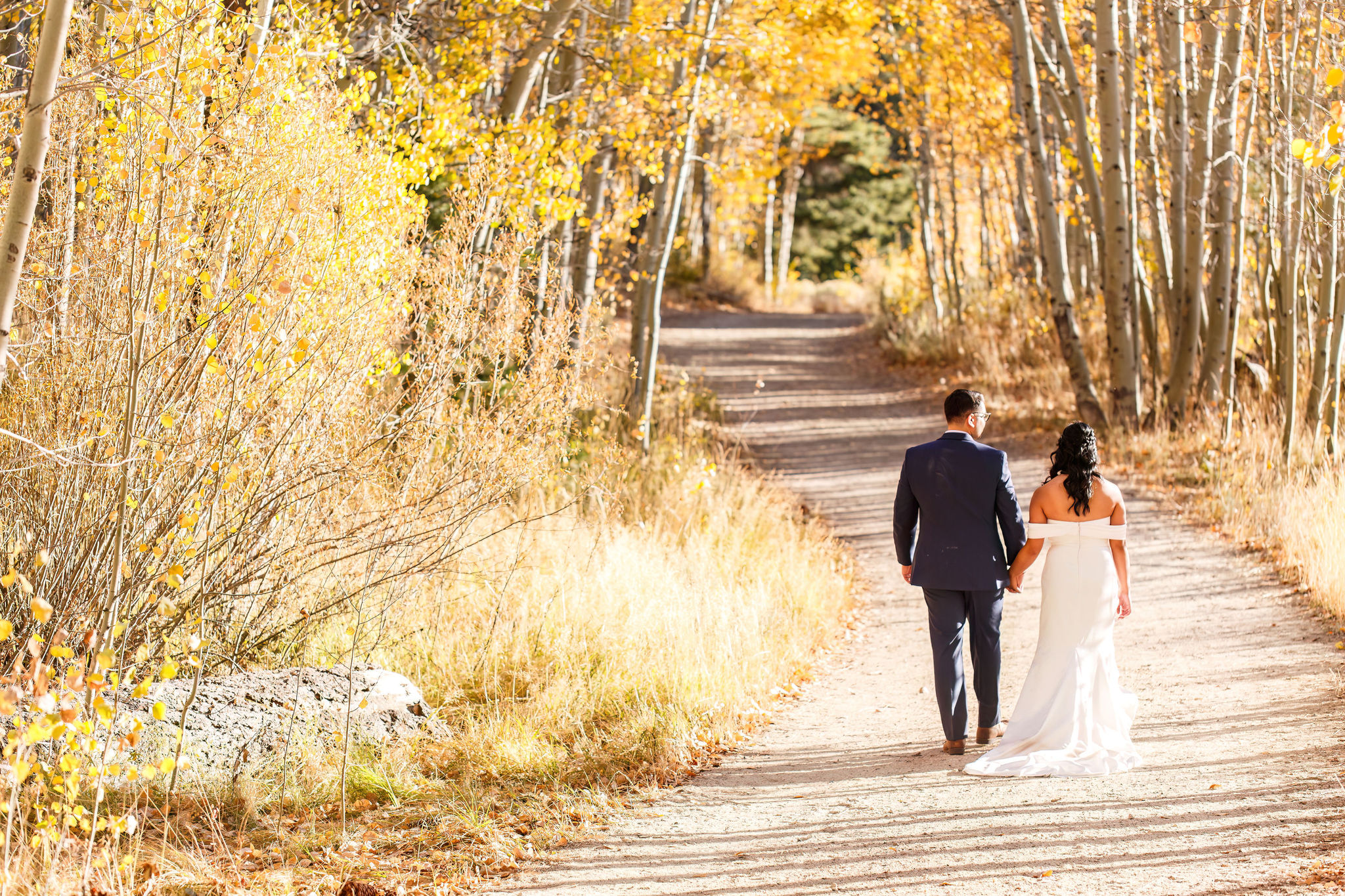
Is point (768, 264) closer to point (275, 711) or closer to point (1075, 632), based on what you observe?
point (1075, 632)

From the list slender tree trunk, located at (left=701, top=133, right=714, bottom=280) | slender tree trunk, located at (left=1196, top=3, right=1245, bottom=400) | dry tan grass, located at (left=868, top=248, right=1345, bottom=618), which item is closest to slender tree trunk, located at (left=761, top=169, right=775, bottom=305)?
slender tree trunk, located at (left=701, top=133, right=714, bottom=280)

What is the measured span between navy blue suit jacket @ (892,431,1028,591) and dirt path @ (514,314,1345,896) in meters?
0.85

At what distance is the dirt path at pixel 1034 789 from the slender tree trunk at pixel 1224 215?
3698mm

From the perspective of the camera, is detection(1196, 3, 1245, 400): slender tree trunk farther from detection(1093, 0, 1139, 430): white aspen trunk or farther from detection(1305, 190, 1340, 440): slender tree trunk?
detection(1305, 190, 1340, 440): slender tree trunk

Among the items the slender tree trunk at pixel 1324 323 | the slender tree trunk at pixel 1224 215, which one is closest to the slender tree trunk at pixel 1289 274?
the slender tree trunk at pixel 1324 323

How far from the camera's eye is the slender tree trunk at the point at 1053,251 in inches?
477

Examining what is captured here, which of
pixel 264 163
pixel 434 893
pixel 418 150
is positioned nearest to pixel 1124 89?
pixel 418 150

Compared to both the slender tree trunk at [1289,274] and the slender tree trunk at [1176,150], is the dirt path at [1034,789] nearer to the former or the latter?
the slender tree trunk at [1289,274]

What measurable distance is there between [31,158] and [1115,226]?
10.5 meters

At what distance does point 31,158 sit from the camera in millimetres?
3428

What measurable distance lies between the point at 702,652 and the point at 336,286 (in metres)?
2.71

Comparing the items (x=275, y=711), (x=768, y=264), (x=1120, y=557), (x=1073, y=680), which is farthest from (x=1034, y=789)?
(x=768, y=264)

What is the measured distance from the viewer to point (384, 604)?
6.66 metres

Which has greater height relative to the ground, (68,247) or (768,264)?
(768,264)
